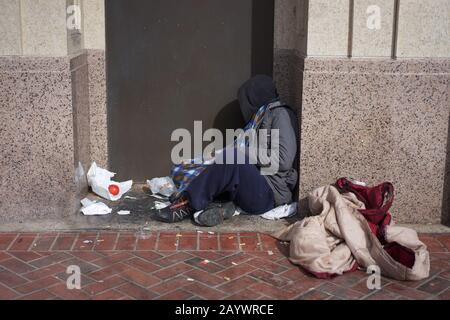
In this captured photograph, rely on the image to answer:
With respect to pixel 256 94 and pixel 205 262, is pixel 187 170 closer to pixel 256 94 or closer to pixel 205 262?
pixel 256 94

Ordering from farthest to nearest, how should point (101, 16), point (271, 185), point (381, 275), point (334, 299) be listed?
point (101, 16) < point (271, 185) < point (381, 275) < point (334, 299)

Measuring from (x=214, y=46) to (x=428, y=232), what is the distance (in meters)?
2.55

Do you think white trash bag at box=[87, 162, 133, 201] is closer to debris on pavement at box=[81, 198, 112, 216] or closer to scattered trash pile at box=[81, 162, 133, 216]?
scattered trash pile at box=[81, 162, 133, 216]

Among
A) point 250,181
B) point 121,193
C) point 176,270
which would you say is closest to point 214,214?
point 250,181

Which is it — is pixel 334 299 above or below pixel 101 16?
below

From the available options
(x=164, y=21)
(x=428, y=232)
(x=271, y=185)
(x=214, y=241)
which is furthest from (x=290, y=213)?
(x=164, y=21)

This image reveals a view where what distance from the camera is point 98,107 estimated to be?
20.0ft

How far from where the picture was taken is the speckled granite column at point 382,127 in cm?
521

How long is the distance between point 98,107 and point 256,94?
1563 mm

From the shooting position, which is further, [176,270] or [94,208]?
[94,208]

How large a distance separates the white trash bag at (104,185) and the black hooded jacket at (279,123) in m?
1.38

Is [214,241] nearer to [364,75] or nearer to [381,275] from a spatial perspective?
[381,275]

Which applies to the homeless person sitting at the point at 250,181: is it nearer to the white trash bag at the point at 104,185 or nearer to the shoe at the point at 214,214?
the shoe at the point at 214,214

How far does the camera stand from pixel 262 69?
20.0ft
